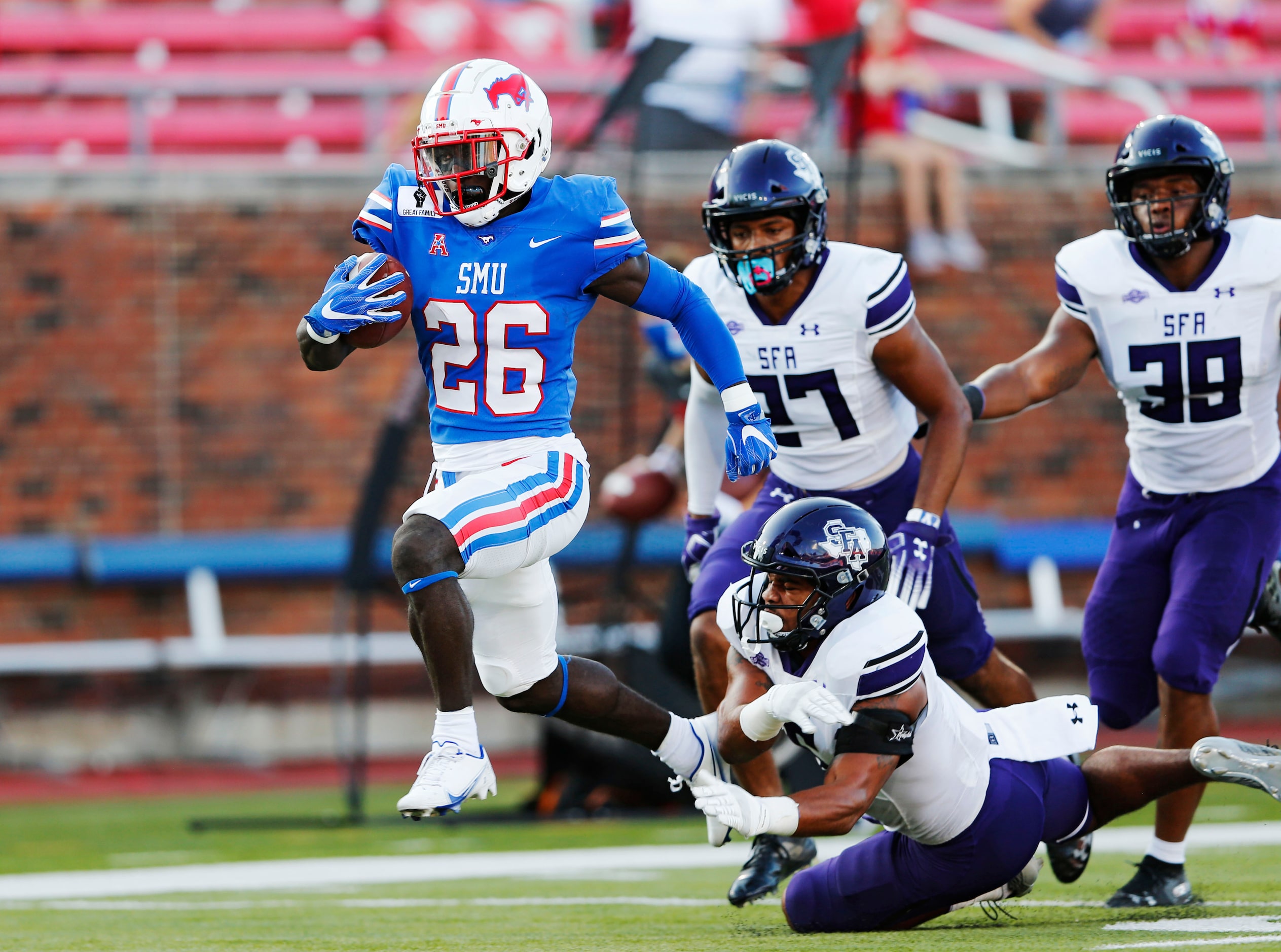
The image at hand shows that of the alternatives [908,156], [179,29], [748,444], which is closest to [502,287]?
[748,444]

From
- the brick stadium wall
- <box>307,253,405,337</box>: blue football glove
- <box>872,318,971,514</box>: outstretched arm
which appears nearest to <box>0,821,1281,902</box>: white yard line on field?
<box>872,318,971,514</box>: outstretched arm

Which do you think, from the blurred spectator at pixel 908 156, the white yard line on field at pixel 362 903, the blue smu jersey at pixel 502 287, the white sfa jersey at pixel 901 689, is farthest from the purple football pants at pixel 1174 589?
the blurred spectator at pixel 908 156

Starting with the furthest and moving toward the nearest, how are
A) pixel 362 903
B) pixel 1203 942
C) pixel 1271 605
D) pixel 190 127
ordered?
pixel 190 127
pixel 362 903
pixel 1271 605
pixel 1203 942

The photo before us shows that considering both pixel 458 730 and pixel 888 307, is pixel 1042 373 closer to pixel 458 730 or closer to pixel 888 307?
pixel 888 307

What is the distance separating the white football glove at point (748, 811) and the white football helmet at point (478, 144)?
153cm

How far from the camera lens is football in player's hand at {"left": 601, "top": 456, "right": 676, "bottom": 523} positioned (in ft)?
24.3

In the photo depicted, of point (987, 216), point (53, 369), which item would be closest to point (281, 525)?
point (53, 369)

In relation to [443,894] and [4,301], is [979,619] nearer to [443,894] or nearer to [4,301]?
[443,894]

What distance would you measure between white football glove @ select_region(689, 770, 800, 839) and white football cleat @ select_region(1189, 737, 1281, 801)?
994 mm

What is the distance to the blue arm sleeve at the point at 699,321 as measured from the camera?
177 inches

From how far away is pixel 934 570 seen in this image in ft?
16.1

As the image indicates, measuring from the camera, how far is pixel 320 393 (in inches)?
421

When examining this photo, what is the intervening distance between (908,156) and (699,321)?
644 centimetres

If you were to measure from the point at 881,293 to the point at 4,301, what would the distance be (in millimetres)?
7115
